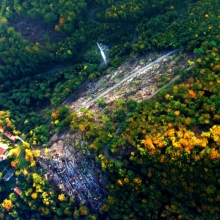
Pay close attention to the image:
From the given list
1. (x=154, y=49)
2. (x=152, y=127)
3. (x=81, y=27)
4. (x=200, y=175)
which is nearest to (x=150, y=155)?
(x=152, y=127)

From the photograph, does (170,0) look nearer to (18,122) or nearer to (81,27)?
(81,27)

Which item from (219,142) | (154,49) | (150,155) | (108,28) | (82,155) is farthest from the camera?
(108,28)

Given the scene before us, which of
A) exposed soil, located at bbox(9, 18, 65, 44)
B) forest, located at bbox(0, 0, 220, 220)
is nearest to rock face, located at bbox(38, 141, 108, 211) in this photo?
forest, located at bbox(0, 0, 220, 220)

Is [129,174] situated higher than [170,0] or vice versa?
[170,0]

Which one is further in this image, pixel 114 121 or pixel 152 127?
pixel 114 121

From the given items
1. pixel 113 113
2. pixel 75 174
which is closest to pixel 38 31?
pixel 113 113

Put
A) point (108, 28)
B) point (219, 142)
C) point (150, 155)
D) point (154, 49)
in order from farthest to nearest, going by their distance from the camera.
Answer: point (108, 28)
point (154, 49)
point (150, 155)
point (219, 142)

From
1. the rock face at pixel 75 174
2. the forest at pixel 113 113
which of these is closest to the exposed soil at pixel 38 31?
the forest at pixel 113 113
